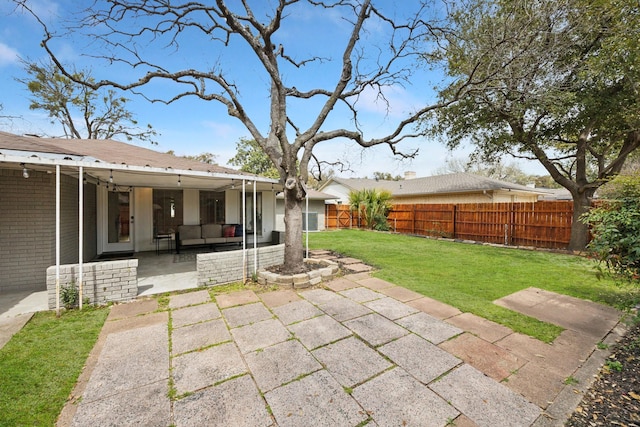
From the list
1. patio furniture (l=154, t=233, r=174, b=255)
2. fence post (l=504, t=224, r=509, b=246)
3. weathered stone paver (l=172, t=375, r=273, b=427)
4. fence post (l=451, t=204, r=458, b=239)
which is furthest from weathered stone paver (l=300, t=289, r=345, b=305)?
fence post (l=451, t=204, r=458, b=239)

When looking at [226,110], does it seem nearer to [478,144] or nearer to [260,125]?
[260,125]

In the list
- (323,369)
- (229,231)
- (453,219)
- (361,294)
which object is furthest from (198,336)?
(453,219)

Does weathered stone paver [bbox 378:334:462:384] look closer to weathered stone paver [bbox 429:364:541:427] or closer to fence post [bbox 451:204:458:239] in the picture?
weathered stone paver [bbox 429:364:541:427]

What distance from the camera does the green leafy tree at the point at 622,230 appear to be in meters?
3.21

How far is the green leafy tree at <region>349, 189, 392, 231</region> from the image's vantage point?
643 inches

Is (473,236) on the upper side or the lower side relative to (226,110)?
lower

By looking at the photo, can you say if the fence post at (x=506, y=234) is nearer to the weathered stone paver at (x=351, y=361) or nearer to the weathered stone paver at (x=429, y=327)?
the weathered stone paver at (x=429, y=327)

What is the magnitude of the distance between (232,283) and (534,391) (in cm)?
499

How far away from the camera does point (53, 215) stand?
5023mm

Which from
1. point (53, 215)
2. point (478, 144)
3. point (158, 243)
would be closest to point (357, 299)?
point (53, 215)

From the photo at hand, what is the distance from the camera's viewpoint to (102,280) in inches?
171

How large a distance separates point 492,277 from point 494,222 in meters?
6.84

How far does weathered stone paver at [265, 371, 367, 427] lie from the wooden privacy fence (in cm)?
1147

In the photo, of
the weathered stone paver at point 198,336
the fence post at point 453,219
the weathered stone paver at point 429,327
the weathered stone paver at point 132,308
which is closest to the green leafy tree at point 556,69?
the fence post at point 453,219
